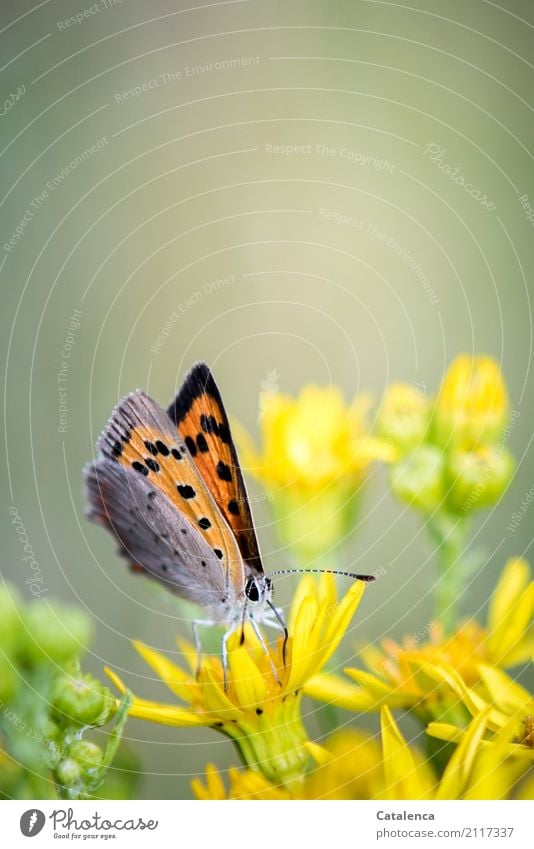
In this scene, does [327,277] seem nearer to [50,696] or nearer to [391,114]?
[391,114]

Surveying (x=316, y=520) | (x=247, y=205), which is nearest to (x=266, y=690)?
(x=316, y=520)

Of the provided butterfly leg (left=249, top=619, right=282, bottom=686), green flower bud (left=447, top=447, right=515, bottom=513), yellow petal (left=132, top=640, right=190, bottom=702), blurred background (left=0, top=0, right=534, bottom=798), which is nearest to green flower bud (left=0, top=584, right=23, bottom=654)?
yellow petal (left=132, top=640, right=190, bottom=702)

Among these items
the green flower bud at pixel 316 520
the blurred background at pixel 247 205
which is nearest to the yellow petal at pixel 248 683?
the green flower bud at pixel 316 520

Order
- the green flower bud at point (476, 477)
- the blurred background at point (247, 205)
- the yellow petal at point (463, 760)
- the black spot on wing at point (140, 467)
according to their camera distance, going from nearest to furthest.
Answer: the yellow petal at point (463, 760)
the green flower bud at point (476, 477)
the black spot on wing at point (140, 467)
the blurred background at point (247, 205)

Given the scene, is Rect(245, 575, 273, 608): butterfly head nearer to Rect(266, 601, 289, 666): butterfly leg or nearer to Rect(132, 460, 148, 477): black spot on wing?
Rect(266, 601, 289, 666): butterfly leg

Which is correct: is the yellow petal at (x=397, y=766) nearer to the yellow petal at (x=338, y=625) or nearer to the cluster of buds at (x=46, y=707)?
the yellow petal at (x=338, y=625)

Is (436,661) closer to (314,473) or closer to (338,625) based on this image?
(338,625)
